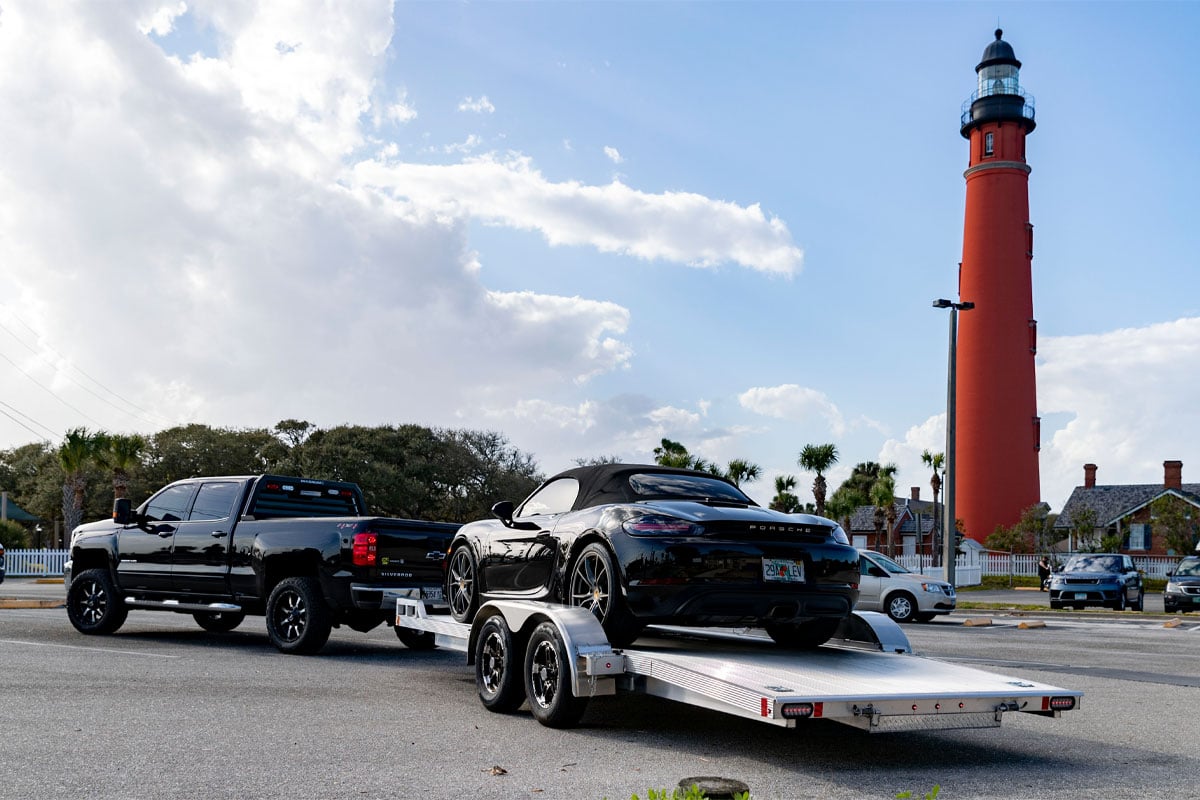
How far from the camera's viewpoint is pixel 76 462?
4909 cm

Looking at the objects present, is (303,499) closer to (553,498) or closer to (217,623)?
(217,623)

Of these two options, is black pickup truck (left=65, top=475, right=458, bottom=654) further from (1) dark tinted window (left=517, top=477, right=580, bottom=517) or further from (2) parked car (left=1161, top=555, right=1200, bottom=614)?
(2) parked car (left=1161, top=555, right=1200, bottom=614)

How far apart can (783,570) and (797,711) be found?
1664mm

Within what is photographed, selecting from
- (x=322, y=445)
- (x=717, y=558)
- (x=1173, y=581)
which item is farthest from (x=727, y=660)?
(x=322, y=445)

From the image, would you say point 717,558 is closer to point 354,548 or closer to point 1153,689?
point 354,548

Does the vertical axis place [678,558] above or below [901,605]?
above

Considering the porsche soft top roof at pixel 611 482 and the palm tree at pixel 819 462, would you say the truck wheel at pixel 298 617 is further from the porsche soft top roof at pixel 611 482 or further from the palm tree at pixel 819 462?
the palm tree at pixel 819 462

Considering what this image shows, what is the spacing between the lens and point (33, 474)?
260 ft

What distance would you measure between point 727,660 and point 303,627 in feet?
21.2

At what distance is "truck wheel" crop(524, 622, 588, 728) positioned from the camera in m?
7.52

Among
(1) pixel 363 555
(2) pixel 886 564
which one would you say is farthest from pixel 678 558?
(2) pixel 886 564

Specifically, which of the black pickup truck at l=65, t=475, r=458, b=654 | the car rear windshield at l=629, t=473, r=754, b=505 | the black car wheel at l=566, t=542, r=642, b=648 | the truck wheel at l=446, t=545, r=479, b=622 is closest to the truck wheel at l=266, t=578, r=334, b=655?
the black pickup truck at l=65, t=475, r=458, b=654

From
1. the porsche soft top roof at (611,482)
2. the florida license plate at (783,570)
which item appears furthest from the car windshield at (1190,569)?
the florida license plate at (783,570)

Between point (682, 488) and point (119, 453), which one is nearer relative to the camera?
point (682, 488)
